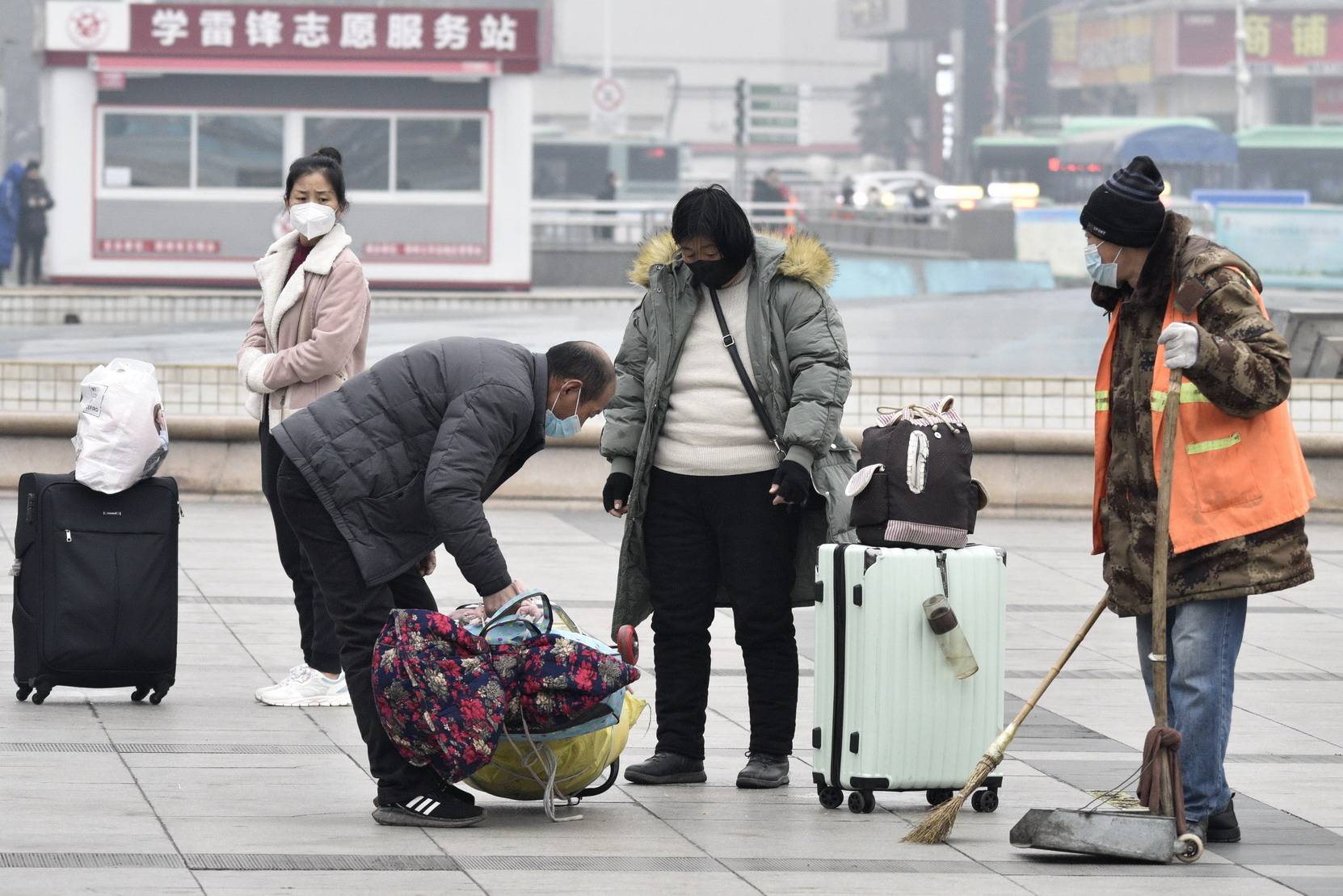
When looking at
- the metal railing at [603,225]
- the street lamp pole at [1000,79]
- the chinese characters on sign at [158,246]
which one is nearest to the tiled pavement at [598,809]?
the chinese characters on sign at [158,246]

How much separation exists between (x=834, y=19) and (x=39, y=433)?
9880 centimetres

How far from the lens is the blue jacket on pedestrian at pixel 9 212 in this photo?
25.1m

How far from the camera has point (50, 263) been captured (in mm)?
25156

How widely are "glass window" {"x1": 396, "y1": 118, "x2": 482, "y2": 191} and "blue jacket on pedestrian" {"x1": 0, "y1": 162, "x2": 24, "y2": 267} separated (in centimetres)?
422

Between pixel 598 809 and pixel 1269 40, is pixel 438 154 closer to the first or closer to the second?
pixel 598 809

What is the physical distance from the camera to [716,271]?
6023mm

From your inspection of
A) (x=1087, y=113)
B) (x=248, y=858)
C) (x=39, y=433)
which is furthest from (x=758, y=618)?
(x=1087, y=113)

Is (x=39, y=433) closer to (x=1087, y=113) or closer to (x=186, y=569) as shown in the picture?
(x=186, y=569)

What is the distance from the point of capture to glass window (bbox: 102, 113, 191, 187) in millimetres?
25250

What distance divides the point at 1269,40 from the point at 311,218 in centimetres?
7470

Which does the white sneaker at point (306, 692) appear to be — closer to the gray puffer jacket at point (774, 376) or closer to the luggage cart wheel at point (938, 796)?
the gray puffer jacket at point (774, 376)

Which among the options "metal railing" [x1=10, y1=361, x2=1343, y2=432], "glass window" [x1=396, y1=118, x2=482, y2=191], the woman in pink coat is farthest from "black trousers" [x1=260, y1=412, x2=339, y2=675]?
"glass window" [x1=396, y1=118, x2=482, y2=191]

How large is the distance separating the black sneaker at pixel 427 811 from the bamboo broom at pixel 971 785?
107 cm

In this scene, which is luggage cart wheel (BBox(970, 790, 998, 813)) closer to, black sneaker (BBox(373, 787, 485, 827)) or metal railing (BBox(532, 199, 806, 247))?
black sneaker (BBox(373, 787, 485, 827))
